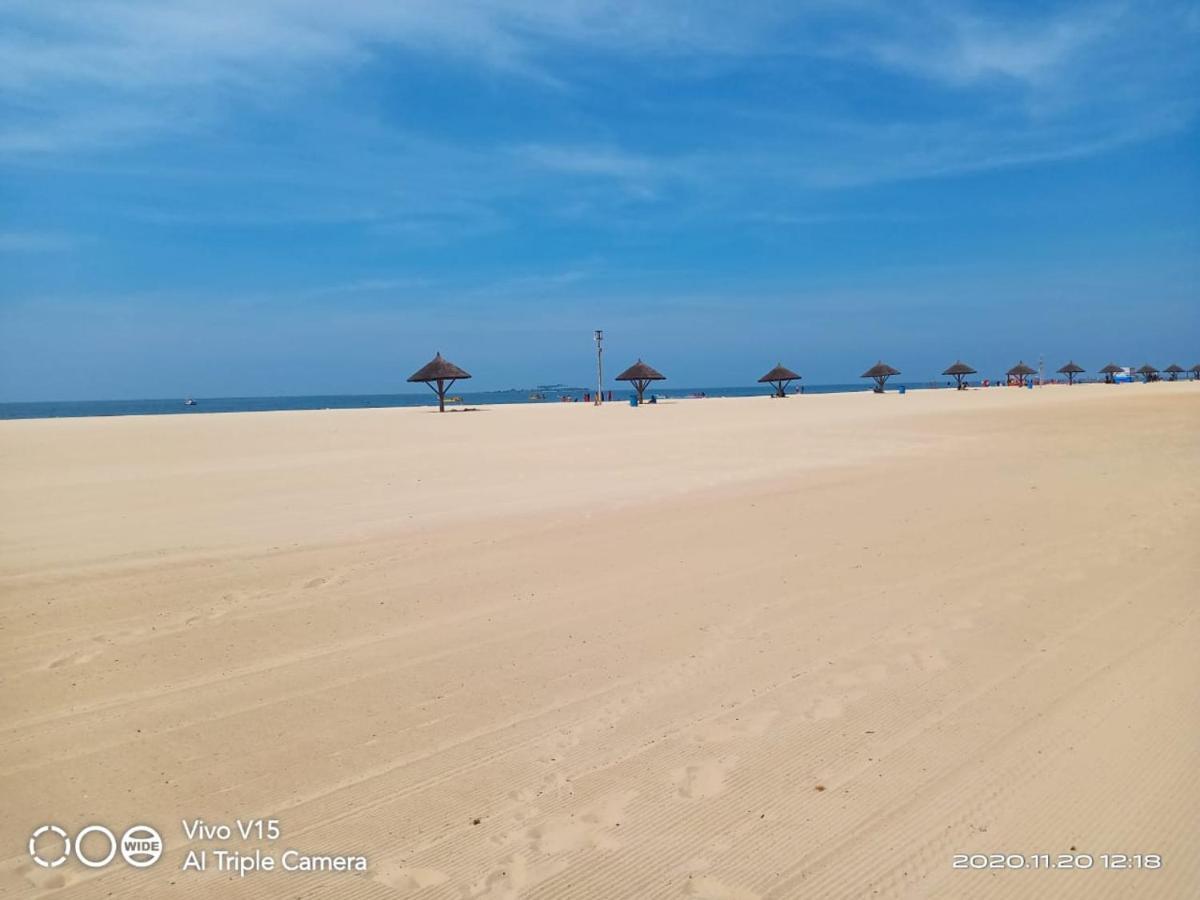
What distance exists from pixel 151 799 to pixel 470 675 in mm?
1682

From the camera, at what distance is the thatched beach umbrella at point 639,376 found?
4681cm

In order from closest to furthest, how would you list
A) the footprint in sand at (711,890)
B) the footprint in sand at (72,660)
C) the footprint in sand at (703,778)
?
the footprint in sand at (711,890)
the footprint in sand at (703,778)
the footprint in sand at (72,660)

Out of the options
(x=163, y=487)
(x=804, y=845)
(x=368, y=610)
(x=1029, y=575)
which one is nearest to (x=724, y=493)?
(x=1029, y=575)

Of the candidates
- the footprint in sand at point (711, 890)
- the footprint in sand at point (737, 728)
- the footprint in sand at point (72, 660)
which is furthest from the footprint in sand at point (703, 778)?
the footprint in sand at point (72, 660)

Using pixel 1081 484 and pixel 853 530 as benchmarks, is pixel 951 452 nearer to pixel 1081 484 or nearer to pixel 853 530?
pixel 1081 484

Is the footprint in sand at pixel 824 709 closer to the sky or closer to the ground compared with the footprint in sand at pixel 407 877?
closer to the sky

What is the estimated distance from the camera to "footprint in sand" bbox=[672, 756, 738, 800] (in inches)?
119

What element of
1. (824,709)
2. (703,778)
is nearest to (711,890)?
(703,778)

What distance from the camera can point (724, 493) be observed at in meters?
10.1

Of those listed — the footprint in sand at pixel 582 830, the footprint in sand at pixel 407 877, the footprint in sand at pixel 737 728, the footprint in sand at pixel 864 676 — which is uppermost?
the footprint in sand at pixel 864 676

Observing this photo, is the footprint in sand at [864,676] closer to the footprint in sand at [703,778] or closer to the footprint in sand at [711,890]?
the footprint in sand at [703,778]

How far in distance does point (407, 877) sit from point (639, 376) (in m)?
44.6

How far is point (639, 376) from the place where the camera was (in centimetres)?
4662

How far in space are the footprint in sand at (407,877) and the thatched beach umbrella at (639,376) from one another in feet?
144
